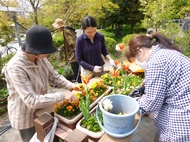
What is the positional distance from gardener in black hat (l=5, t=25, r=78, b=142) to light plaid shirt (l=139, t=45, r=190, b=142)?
0.67 metres

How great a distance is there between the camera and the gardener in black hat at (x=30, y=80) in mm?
1174

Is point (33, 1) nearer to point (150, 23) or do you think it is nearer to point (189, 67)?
point (150, 23)

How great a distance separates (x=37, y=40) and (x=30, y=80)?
0.36 m

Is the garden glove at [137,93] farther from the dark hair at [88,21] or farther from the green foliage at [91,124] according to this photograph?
the dark hair at [88,21]

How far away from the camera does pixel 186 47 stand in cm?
546

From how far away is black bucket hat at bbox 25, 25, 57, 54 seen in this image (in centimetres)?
115

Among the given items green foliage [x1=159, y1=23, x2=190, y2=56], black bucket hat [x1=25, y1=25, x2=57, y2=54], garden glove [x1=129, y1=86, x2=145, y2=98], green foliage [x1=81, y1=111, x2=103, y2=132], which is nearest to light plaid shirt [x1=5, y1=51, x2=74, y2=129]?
black bucket hat [x1=25, y1=25, x2=57, y2=54]

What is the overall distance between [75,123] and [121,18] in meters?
10.2

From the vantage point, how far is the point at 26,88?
123 centimetres

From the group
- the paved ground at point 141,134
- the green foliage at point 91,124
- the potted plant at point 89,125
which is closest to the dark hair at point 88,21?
the potted plant at point 89,125

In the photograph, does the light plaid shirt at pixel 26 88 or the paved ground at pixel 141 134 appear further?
the paved ground at pixel 141 134

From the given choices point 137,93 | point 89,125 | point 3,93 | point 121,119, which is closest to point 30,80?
point 89,125

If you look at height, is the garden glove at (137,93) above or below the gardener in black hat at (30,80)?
below

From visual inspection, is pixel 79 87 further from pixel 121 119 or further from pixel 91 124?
pixel 121 119
